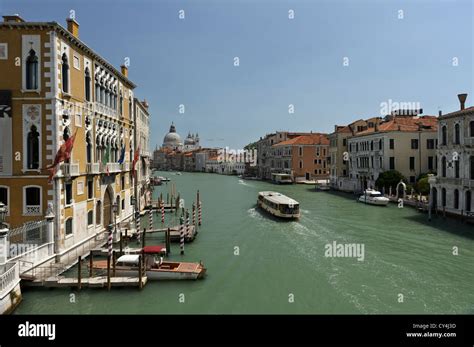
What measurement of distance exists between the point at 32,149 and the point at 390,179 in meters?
30.7

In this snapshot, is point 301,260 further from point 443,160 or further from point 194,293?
point 443,160

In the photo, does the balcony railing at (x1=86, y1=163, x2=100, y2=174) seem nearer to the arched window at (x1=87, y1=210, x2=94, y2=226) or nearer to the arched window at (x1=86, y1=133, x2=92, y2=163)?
the arched window at (x1=86, y1=133, x2=92, y2=163)

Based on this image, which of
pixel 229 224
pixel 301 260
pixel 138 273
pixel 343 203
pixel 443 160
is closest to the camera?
pixel 138 273

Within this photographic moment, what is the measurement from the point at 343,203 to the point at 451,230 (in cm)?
1357

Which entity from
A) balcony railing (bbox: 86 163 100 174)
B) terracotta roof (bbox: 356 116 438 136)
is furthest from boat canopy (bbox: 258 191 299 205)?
terracotta roof (bbox: 356 116 438 136)

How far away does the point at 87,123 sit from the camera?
54.4 feet

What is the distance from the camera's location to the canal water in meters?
11.1

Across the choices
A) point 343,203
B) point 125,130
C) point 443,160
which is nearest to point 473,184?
point 443,160

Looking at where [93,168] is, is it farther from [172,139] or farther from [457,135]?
[172,139]

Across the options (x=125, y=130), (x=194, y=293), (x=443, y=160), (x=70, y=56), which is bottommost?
(x=194, y=293)

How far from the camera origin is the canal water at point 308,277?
11.1 m

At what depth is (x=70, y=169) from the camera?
1445 centimetres

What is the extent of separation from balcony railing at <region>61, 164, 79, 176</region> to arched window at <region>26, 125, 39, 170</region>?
90cm

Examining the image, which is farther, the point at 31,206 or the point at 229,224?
the point at 229,224
